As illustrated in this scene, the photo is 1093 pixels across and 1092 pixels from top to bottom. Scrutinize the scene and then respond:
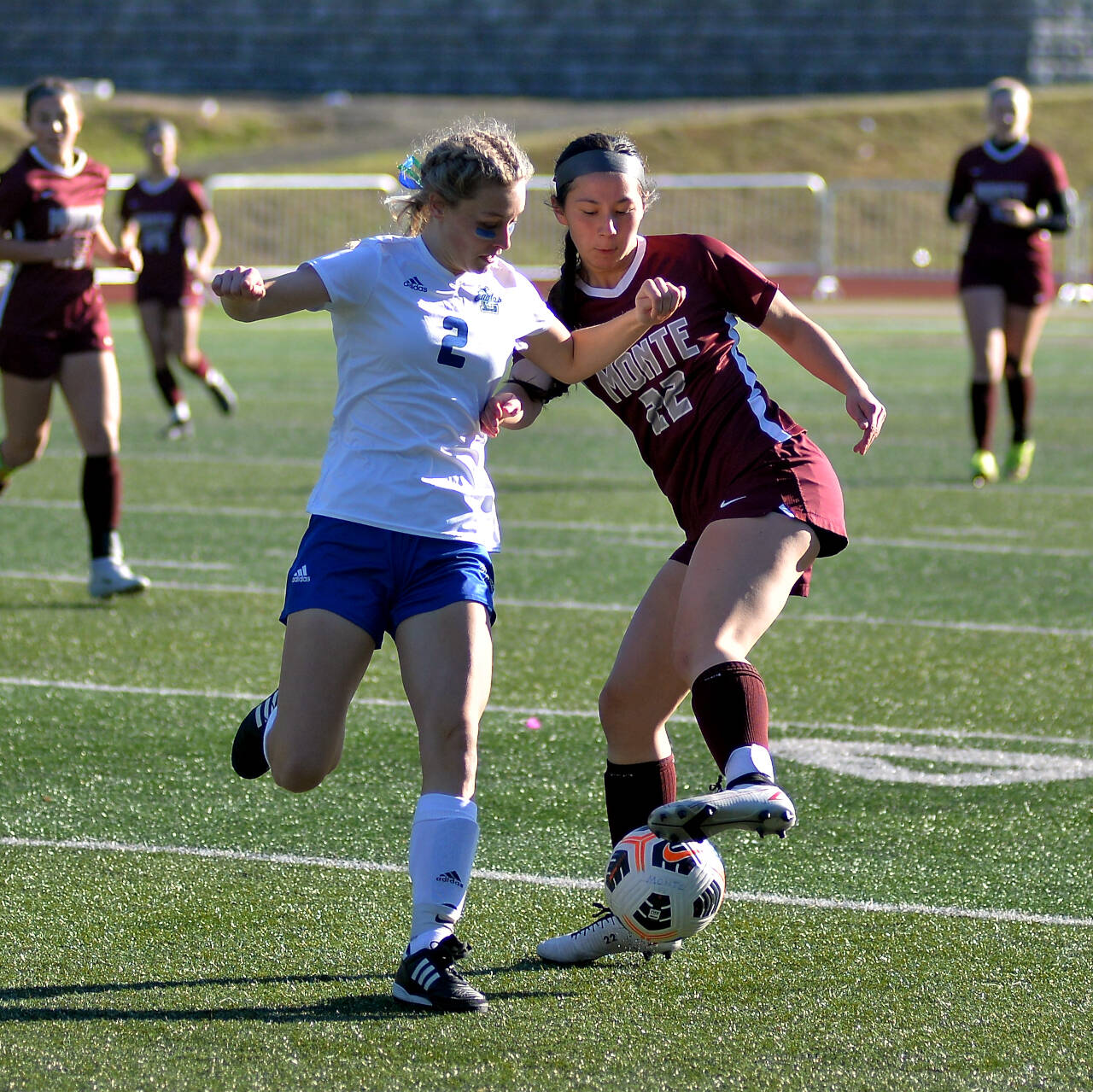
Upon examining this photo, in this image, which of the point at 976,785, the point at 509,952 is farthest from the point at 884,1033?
the point at 976,785

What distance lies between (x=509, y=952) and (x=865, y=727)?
2.41 metres

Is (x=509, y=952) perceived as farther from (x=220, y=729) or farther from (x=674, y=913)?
(x=220, y=729)

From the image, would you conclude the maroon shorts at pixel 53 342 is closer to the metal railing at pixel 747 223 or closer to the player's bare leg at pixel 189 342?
the player's bare leg at pixel 189 342

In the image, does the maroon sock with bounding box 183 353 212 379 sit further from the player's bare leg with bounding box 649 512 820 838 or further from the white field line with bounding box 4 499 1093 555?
the player's bare leg with bounding box 649 512 820 838

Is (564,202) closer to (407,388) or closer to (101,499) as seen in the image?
(407,388)

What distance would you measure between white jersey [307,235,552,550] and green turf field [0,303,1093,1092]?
3.23ft

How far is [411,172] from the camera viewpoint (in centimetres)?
388

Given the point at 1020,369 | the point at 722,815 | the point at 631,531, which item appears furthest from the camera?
the point at 1020,369

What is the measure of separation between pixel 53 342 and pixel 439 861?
4.87 m

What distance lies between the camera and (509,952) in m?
3.93

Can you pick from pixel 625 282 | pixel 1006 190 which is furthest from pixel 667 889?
pixel 1006 190

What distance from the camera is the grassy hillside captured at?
149 ft

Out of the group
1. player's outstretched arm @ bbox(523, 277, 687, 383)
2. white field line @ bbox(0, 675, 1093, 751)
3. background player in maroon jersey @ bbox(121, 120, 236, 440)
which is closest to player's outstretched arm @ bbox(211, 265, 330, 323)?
player's outstretched arm @ bbox(523, 277, 687, 383)

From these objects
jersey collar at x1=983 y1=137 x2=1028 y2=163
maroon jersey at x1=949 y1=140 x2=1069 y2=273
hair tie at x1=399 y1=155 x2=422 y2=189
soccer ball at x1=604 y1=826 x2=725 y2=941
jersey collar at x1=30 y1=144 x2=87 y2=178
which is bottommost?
soccer ball at x1=604 y1=826 x2=725 y2=941
